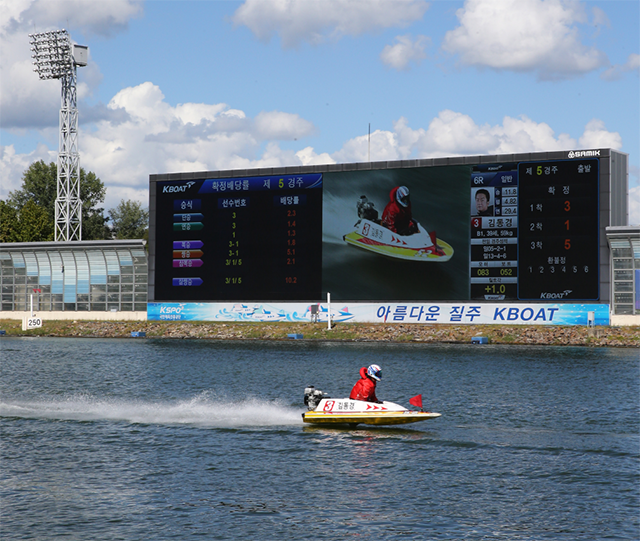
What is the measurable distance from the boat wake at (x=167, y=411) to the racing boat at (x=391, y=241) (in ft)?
111

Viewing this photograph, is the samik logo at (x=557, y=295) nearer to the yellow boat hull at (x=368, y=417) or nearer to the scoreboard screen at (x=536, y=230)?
the scoreboard screen at (x=536, y=230)

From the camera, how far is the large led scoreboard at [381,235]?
66.8m

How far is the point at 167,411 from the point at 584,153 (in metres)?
44.9

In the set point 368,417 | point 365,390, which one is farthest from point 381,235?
point 368,417

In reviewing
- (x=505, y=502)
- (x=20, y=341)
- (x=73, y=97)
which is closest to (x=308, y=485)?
(x=505, y=502)

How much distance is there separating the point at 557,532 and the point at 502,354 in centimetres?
4537

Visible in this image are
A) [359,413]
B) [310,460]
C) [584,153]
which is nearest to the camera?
[310,460]

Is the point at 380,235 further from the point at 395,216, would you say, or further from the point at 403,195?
the point at 403,195

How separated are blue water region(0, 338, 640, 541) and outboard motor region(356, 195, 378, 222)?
2434cm

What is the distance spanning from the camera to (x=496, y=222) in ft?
226

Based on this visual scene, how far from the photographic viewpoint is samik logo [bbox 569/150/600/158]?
66.2m

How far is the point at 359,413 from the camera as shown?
31.3 m

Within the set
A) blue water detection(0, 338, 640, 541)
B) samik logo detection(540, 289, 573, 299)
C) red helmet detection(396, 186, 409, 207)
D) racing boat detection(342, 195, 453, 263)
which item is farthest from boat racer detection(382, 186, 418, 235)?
blue water detection(0, 338, 640, 541)

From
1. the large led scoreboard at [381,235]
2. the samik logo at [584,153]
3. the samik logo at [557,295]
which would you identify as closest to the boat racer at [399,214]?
the large led scoreboard at [381,235]
